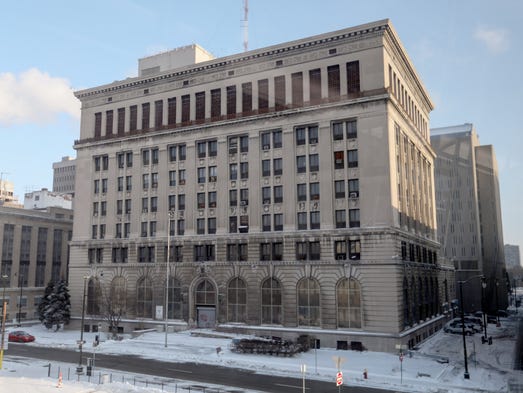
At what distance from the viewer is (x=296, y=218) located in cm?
5669

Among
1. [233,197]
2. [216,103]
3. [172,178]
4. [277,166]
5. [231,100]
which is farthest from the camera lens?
[172,178]

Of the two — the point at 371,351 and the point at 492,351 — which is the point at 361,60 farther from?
the point at 492,351

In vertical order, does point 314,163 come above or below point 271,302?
above

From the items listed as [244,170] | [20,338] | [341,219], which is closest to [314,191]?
[341,219]

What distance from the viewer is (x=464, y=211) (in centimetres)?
13012

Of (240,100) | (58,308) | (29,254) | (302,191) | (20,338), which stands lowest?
(20,338)

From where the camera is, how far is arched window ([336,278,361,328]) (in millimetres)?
51875

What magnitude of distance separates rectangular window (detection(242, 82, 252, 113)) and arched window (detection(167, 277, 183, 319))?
77.9ft

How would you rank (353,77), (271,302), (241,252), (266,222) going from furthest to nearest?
(241,252)
(266,222)
(271,302)
(353,77)


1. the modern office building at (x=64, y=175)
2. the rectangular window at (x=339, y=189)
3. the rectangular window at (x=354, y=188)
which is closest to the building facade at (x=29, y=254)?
the rectangular window at (x=339, y=189)

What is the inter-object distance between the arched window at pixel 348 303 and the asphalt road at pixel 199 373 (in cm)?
1130

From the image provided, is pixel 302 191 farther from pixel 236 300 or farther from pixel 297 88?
pixel 236 300

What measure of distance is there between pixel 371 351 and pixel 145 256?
32125 mm

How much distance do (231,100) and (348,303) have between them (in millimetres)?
29116
